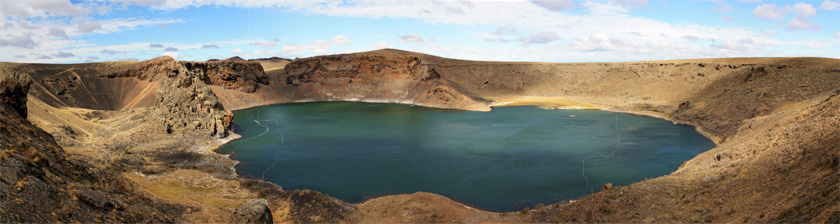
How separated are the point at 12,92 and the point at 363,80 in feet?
221

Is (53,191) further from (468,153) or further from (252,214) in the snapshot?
(468,153)

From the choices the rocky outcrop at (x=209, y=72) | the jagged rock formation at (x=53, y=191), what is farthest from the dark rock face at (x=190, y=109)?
the jagged rock formation at (x=53, y=191)

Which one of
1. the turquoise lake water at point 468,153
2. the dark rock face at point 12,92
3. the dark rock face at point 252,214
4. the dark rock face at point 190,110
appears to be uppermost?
the dark rock face at point 12,92

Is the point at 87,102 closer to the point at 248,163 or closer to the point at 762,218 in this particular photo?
the point at 248,163

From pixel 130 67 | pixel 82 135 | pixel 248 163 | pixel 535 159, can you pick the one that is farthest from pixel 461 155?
pixel 130 67

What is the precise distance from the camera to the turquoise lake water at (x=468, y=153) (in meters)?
25.9


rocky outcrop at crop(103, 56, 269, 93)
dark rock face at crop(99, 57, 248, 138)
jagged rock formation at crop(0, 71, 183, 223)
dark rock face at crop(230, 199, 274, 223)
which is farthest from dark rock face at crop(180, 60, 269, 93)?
dark rock face at crop(230, 199, 274, 223)

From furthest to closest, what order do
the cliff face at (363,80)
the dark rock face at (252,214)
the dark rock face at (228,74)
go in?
the cliff face at (363,80)
the dark rock face at (228,74)
the dark rock face at (252,214)

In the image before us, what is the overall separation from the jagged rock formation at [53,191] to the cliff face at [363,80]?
202ft

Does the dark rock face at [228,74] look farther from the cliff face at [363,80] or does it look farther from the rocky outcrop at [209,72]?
the cliff face at [363,80]

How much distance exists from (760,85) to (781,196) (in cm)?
4375

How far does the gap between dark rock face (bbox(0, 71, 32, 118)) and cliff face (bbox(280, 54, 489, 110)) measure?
186 ft

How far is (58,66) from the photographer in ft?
201

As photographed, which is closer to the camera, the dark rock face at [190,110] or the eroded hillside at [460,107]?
the eroded hillside at [460,107]
